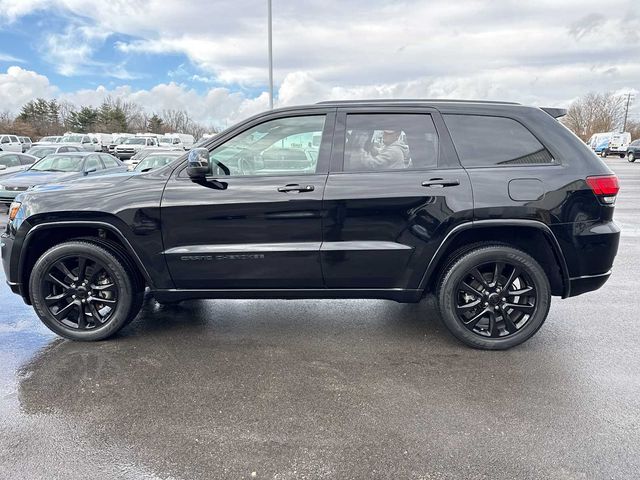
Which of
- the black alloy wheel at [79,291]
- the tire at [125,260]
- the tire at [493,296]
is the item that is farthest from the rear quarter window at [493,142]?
the black alloy wheel at [79,291]

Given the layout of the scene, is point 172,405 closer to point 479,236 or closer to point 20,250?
point 20,250

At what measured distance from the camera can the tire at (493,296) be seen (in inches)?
138

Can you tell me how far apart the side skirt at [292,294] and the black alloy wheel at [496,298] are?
394 mm

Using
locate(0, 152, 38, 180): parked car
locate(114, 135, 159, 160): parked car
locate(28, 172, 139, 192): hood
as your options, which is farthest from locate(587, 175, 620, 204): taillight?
locate(114, 135, 159, 160): parked car

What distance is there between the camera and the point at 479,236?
3.59 meters

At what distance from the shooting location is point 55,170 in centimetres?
1195

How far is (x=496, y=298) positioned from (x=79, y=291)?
11.1ft

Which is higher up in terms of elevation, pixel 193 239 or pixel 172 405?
pixel 193 239

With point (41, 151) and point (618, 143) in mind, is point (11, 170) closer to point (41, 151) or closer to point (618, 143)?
point (41, 151)

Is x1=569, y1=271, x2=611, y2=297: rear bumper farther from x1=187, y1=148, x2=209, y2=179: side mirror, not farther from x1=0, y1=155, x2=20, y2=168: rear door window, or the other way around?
x1=0, y1=155, x2=20, y2=168: rear door window

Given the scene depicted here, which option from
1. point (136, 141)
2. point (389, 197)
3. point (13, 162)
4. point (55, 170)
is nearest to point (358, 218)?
point (389, 197)

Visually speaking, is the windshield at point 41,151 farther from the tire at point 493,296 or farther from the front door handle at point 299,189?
the tire at point 493,296

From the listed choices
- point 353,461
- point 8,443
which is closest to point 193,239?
point 8,443

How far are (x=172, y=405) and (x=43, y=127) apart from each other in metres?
69.4
